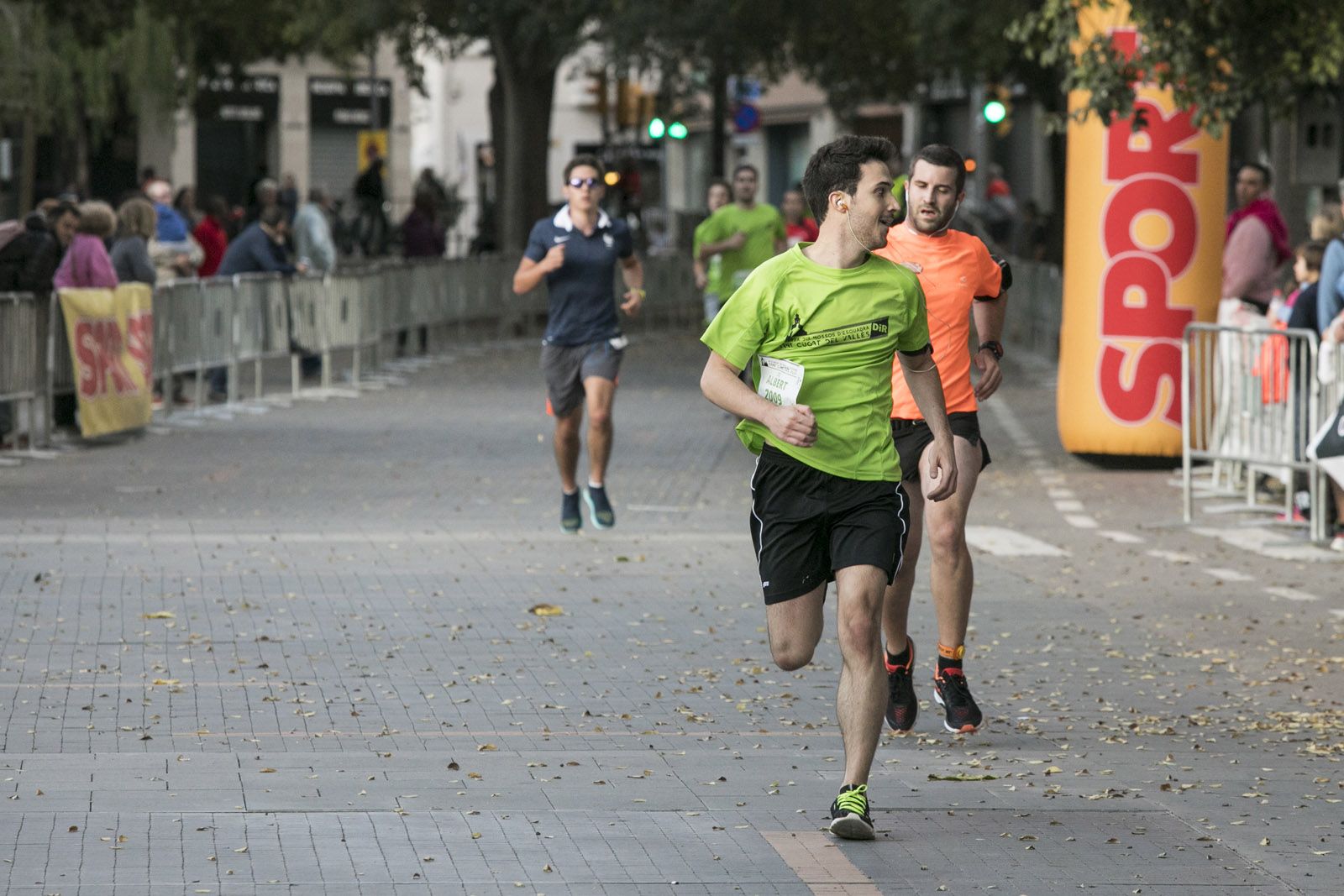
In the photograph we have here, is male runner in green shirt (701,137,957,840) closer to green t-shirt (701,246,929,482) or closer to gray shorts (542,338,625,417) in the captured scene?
green t-shirt (701,246,929,482)

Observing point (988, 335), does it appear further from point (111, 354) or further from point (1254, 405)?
point (111, 354)

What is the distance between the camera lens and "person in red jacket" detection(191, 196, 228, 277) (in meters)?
26.0

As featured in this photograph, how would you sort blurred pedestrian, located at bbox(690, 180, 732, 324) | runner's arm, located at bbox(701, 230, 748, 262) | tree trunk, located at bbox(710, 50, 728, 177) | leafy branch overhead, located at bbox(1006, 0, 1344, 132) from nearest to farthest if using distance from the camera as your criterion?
leafy branch overhead, located at bbox(1006, 0, 1344, 132)
runner's arm, located at bbox(701, 230, 748, 262)
blurred pedestrian, located at bbox(690, 180, 732, 324)
tree trunk, located at bbox(710, 50, 728, 177)

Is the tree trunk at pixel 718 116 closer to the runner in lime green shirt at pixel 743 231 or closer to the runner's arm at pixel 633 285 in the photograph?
the runner in lime green shirt at pixel 743 231

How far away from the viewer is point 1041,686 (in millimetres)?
8812

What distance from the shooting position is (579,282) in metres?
13.5

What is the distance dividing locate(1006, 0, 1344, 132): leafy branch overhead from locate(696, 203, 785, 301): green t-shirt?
5062 mm

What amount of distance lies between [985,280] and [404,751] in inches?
97.0

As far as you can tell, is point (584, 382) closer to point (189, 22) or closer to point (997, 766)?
point (997, 766)

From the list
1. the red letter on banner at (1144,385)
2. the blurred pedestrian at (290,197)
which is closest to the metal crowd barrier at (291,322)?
the red letter on banner at (1144,385)

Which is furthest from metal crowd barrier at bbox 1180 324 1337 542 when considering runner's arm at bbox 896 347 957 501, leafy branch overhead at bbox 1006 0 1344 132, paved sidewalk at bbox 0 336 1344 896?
runner's arm at bbox 896 347 957 501

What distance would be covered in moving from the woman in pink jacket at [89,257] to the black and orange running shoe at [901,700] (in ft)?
37.2

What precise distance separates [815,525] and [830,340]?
1.62 ft

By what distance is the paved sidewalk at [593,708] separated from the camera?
19.9 ft
